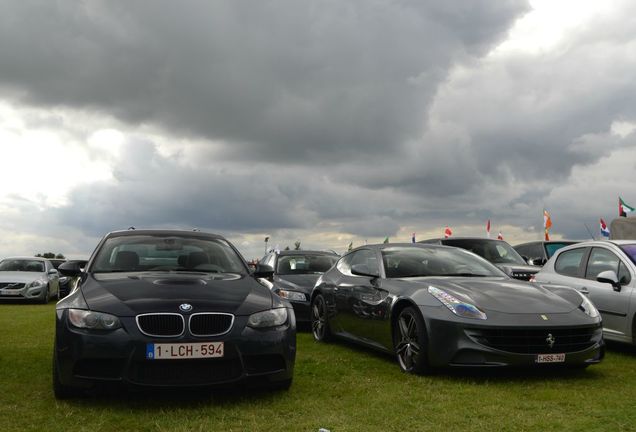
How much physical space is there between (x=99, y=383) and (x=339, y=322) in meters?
4.54

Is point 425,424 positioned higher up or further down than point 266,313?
further down

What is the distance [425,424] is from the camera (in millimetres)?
5105

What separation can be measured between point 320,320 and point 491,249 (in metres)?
5.63

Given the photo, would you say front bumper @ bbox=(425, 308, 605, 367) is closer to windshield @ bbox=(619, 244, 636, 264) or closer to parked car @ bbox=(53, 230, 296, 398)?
parked car @ bbox=(53, 230, 296, 398)

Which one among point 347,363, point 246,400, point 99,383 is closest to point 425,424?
point 246,400

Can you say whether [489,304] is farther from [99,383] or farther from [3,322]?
[3,322]

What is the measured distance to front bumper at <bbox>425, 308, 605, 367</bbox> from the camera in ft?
22.0

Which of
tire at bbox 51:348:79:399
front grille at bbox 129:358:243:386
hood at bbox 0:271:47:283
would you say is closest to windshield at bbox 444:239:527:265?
front grille at bbox 129:358:243:386

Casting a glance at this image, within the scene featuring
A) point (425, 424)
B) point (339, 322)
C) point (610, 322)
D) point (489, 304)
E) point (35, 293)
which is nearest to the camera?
point (425, 424)

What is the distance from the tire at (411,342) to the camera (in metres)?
6.97

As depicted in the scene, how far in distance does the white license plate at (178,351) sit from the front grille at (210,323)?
4.3 inches

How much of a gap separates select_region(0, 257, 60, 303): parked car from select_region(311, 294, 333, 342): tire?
44.8ft

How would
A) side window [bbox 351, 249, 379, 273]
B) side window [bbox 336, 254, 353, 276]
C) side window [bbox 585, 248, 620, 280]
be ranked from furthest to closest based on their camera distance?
1. side window [bbox 336, 254, 353, 276]
2. side window [bbox 585, 248, 620, 280]
3. side window [bbox 351, 249, 379, 273]

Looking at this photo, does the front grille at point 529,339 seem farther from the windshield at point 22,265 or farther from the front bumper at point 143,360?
the windshield at point 22,265
